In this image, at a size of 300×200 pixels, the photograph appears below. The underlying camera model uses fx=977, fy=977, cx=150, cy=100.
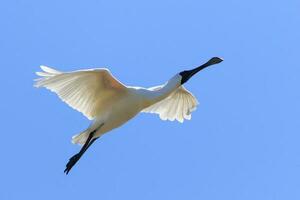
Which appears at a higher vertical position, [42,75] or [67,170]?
[42,75]

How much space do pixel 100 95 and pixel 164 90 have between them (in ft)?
4.80

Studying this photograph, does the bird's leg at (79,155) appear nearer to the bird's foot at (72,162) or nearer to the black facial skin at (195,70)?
the bird's foot at (72,162)

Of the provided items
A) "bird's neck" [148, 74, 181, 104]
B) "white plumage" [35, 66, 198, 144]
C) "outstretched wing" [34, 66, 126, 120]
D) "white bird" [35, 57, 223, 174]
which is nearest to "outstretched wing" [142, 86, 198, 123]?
"white bird" [35, 57, 223, 174]

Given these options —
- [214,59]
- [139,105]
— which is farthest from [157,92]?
[214,59]

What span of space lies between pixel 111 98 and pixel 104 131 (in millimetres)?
765

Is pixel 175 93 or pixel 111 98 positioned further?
pixel 175 93

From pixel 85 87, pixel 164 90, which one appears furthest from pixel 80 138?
pixel 164 90

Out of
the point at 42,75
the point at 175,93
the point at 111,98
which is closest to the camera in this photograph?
the point at 42,75

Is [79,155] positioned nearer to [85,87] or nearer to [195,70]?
[85,87]

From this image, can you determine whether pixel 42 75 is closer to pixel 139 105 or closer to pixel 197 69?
pixel 139 105

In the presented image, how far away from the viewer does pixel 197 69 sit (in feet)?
75.6

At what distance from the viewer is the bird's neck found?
21.7 metres

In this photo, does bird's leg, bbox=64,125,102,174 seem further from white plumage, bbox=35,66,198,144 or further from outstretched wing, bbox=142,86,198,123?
outstretched wing, bbox=142,86,198,123

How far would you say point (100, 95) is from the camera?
72.7ft
